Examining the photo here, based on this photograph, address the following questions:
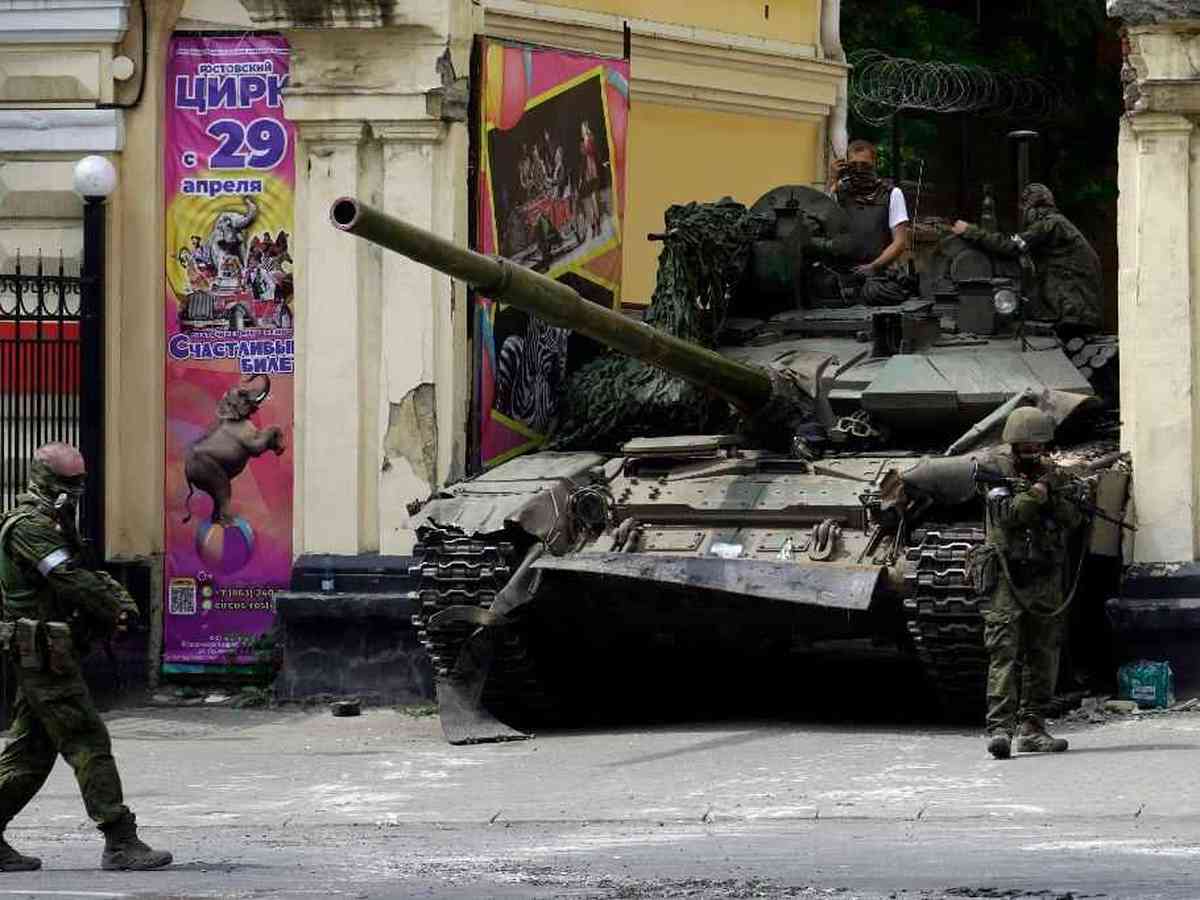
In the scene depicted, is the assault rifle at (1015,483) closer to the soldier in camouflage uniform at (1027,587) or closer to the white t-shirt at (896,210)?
the soldier in camouflage uniform at (1027,587)

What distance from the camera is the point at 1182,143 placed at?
15.5 m

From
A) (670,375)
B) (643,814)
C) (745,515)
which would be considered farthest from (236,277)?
(643,814)

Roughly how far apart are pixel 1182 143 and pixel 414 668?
16.7ft

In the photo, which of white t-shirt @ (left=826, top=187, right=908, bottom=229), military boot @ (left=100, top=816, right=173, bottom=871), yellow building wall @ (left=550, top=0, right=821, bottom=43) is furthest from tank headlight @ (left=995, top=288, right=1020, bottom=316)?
military boot @ (left=100, top=816, right=173, bottom=871)

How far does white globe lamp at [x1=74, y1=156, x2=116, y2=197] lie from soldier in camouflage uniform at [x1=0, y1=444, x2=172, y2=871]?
5.59 metres

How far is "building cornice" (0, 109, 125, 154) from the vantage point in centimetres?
1706

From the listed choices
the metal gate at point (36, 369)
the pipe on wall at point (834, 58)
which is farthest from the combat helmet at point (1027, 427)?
the pipe on wall at point (834, 58)

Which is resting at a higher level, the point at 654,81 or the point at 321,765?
the point at 654,81

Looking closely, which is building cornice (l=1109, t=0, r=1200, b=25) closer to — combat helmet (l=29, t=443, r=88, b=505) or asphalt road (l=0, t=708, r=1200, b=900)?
asphalt road (l=0, t=708, r=1200, b=900)

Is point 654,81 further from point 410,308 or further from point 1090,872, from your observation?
point 1090,872

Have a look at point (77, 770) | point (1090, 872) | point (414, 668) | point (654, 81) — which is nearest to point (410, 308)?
point (414, 668)

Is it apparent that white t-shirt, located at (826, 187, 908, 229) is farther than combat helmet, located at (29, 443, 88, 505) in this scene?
Result: Yes

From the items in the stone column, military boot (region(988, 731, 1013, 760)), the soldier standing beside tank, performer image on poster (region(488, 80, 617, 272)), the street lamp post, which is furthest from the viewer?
the soldier standing beside tank

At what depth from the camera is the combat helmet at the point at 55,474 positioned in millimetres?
10859
